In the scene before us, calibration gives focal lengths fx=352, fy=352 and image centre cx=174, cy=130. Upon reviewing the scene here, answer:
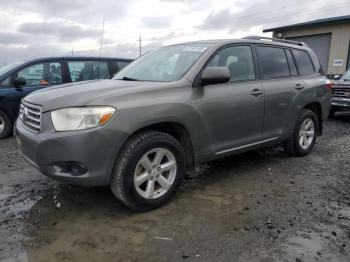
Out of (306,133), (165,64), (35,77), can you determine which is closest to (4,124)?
(35,77)

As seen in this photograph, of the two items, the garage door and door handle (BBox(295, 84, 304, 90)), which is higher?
the garage door

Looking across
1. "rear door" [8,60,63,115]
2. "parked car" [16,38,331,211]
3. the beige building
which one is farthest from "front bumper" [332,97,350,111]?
the beige building

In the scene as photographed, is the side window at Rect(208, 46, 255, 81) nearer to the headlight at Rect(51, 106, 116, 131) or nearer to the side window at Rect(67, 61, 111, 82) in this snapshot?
the headlight at Rect(51, 106, 116, 131)

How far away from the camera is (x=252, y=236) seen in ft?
10.0

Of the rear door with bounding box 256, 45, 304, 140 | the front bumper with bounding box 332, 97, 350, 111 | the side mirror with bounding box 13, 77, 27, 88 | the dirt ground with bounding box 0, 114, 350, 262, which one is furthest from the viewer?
the front bumper with bounding box 332, 97, 350, 111

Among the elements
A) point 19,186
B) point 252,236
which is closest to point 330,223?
point 252,236

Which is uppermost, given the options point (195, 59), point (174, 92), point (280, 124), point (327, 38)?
point (327, 38)

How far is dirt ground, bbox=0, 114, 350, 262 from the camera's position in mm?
2812

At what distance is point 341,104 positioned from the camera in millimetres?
9391

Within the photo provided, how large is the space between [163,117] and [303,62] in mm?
3043

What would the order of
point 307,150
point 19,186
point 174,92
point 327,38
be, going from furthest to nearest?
point 327,38 < point 307,150 < point 19,186 < point 174,92

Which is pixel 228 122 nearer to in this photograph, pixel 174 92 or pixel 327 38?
pixel 174 92

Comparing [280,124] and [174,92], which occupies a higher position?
[174,92]

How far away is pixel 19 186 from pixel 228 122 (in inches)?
103
